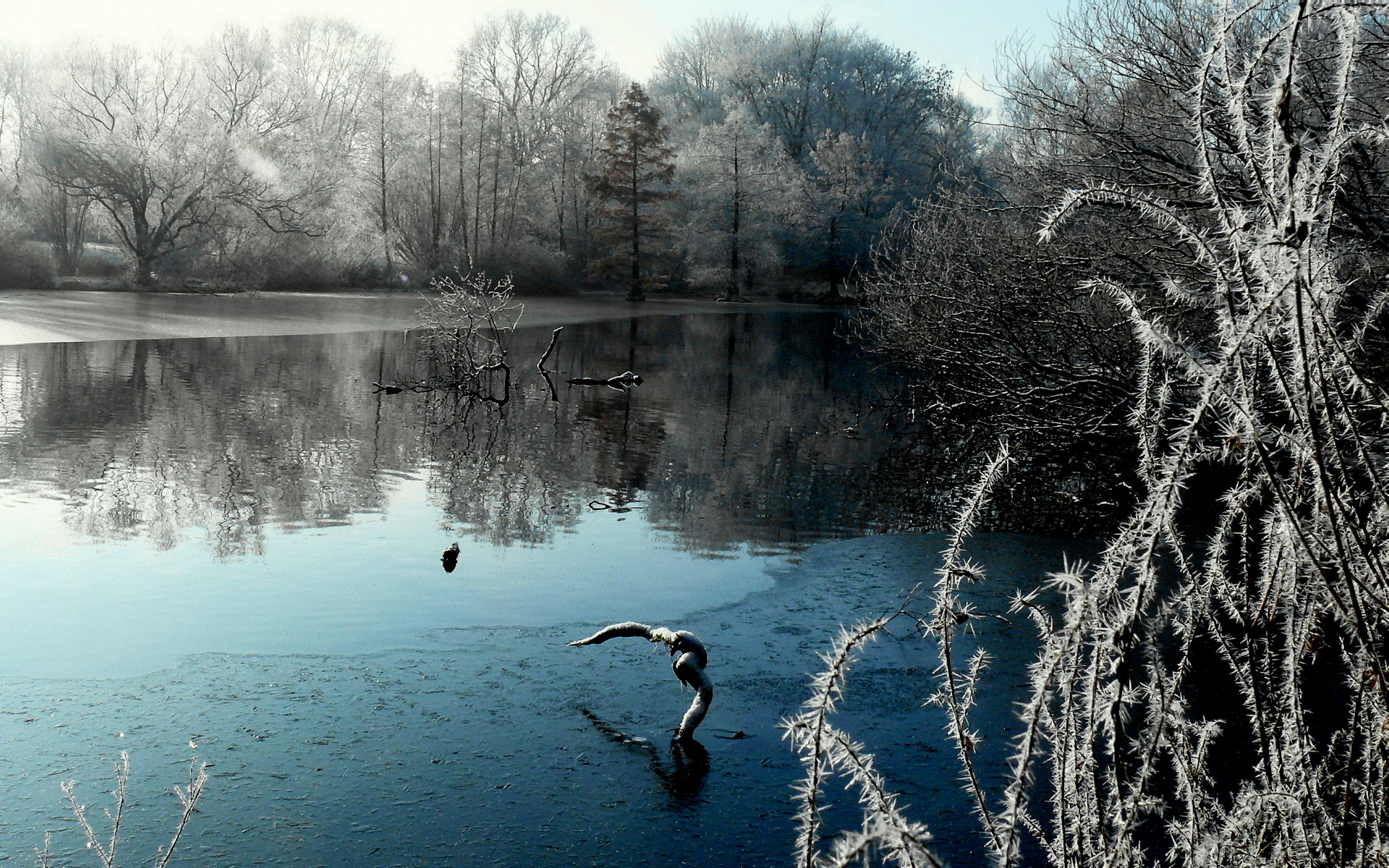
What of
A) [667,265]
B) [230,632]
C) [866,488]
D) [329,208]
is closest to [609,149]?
[667,265]

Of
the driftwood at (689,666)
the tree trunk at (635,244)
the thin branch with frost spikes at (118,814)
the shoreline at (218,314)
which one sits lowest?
the thin branch with frost spikes at (118,814)

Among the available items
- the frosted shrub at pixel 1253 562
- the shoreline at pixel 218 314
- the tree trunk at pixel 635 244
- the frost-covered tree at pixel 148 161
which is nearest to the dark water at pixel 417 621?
the frosted shrub at pixel 1253 562

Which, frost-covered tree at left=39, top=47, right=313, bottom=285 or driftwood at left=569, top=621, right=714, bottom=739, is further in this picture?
frost-covered tree at left=39, top=47, right=313, bottom=285

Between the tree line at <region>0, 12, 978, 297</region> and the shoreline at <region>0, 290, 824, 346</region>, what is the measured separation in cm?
306

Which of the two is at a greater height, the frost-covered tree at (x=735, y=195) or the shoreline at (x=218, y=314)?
the frost-covered tree at (x=735, y=195)

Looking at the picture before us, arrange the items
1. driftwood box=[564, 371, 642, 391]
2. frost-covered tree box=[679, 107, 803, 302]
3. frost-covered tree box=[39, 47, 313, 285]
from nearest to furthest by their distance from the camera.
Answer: driftwood box=[564, 371, 642, 391] → frost-covered tree box=[39, 47, 313, 285] → frost-covered tree box=[679, 107, 803, 302]

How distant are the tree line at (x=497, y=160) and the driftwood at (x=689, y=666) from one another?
38.0 metres

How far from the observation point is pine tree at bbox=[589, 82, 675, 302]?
52031 millimetres

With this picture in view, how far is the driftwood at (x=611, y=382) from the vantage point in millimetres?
20109

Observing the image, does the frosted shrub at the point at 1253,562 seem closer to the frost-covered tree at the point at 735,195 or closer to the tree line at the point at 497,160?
the tree line at the point at 497,160

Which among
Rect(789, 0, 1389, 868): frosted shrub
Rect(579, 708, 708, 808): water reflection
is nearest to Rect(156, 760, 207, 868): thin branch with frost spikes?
Rect(579, 708, 708, 808): water reflection

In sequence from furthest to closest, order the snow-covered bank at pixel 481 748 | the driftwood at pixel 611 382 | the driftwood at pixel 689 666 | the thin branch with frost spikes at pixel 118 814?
the driftwood at pixel 611 382 < the driftwood at pixel 689 666 < the snow-covered bank at pixel 481 748 < the thin branch with frost spikes at pixel 118 814

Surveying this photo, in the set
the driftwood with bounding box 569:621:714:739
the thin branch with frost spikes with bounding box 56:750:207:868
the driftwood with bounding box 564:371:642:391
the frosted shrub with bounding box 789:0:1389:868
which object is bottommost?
the thin branch with frost spikes with bounding box 56:750:207:868

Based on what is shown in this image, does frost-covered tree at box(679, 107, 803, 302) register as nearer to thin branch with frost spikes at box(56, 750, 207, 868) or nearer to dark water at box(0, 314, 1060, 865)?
dark water at box(0, 314, 1060, 865)
